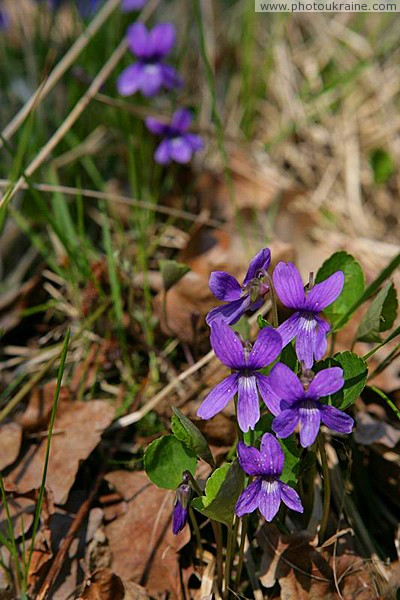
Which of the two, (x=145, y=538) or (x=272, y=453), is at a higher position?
(x=272, y=453)

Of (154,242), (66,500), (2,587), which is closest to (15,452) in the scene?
(66,500)

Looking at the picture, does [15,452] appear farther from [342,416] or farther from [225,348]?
[342,416]

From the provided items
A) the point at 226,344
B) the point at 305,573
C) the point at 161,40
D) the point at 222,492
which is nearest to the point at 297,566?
the point at 305,573

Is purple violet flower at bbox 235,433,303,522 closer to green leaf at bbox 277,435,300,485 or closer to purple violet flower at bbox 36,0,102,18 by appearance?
green leaf at bbox 277,435,300,485

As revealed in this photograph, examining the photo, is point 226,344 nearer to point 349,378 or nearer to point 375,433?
point 349,378

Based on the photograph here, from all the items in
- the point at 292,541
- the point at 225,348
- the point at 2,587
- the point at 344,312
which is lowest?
the point at 2,587

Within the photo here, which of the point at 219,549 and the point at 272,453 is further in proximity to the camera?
the point at 219,549

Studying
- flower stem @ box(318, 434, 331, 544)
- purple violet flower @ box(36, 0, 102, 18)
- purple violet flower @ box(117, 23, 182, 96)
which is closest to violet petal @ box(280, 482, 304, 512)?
flower stem @ box(318, 434, 331, 544)
